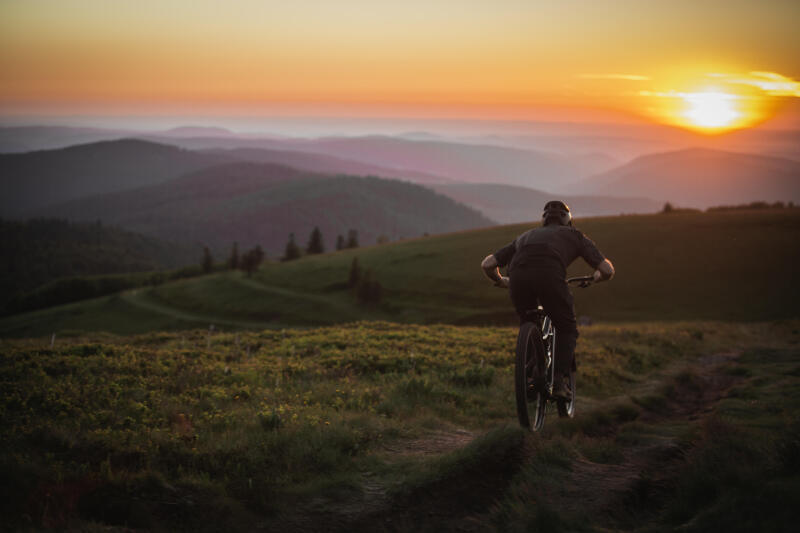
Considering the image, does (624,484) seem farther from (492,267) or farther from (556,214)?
(556,214)

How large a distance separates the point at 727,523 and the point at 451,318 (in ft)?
251

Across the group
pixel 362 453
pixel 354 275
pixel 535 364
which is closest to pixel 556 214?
pixel 535 364

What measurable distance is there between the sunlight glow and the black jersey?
1109 centimetres

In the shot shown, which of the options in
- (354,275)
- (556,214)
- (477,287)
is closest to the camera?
(556,214)

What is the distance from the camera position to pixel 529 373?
897 centimetres

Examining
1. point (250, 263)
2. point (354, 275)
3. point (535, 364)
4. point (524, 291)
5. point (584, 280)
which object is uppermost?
point (584, 280)

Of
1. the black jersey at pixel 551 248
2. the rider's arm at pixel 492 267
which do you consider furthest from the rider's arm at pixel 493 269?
the black jersey at pixel 551 248

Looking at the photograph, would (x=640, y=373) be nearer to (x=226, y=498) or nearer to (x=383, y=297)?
(x=226, y=498)

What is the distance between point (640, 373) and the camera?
17.6 metres

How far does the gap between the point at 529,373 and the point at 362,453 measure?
269 cm

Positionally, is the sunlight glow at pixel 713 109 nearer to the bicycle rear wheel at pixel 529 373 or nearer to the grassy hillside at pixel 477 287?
the bicycle rear wheel at pixel 529 373

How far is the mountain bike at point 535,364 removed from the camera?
27.7 ft

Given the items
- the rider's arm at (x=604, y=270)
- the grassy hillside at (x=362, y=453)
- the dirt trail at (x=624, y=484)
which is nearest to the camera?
the grassy hillside at (x=362, y=453)

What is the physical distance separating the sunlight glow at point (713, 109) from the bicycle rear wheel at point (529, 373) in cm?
1225
